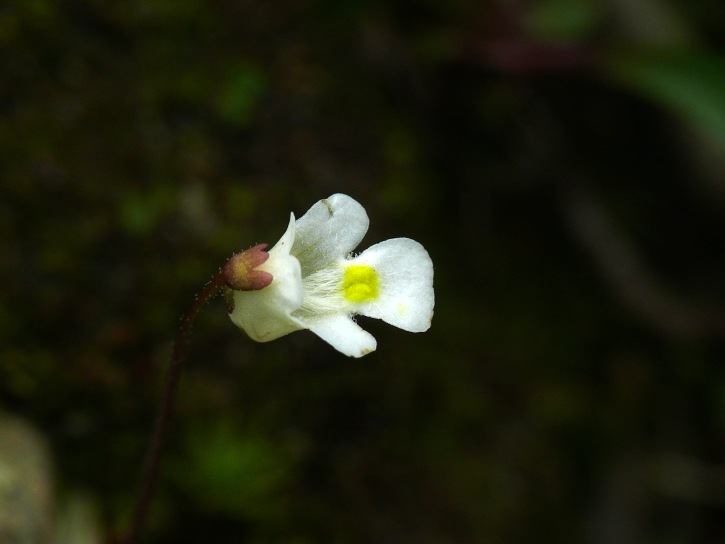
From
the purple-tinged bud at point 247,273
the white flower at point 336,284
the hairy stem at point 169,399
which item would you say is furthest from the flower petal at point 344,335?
the hairy stem at point 169,399

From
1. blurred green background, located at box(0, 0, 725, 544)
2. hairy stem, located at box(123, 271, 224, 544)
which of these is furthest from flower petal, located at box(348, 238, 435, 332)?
blurred green background, located at box(0, 0, 725, 544)

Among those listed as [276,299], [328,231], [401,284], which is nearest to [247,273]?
[276,299]

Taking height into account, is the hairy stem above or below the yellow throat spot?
below

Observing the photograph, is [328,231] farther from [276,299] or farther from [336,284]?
[276,299]

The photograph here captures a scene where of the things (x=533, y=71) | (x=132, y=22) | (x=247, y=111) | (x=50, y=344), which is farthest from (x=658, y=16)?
(x=50, y=344)

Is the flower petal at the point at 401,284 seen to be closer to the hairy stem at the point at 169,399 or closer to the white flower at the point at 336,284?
the white flower at the point at 336,284

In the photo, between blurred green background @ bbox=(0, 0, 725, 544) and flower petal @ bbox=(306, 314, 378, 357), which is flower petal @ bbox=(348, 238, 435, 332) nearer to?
flower petal @ bbox=(306, 314, 378, 357)

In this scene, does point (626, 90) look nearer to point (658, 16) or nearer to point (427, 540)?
point (658, 16)
